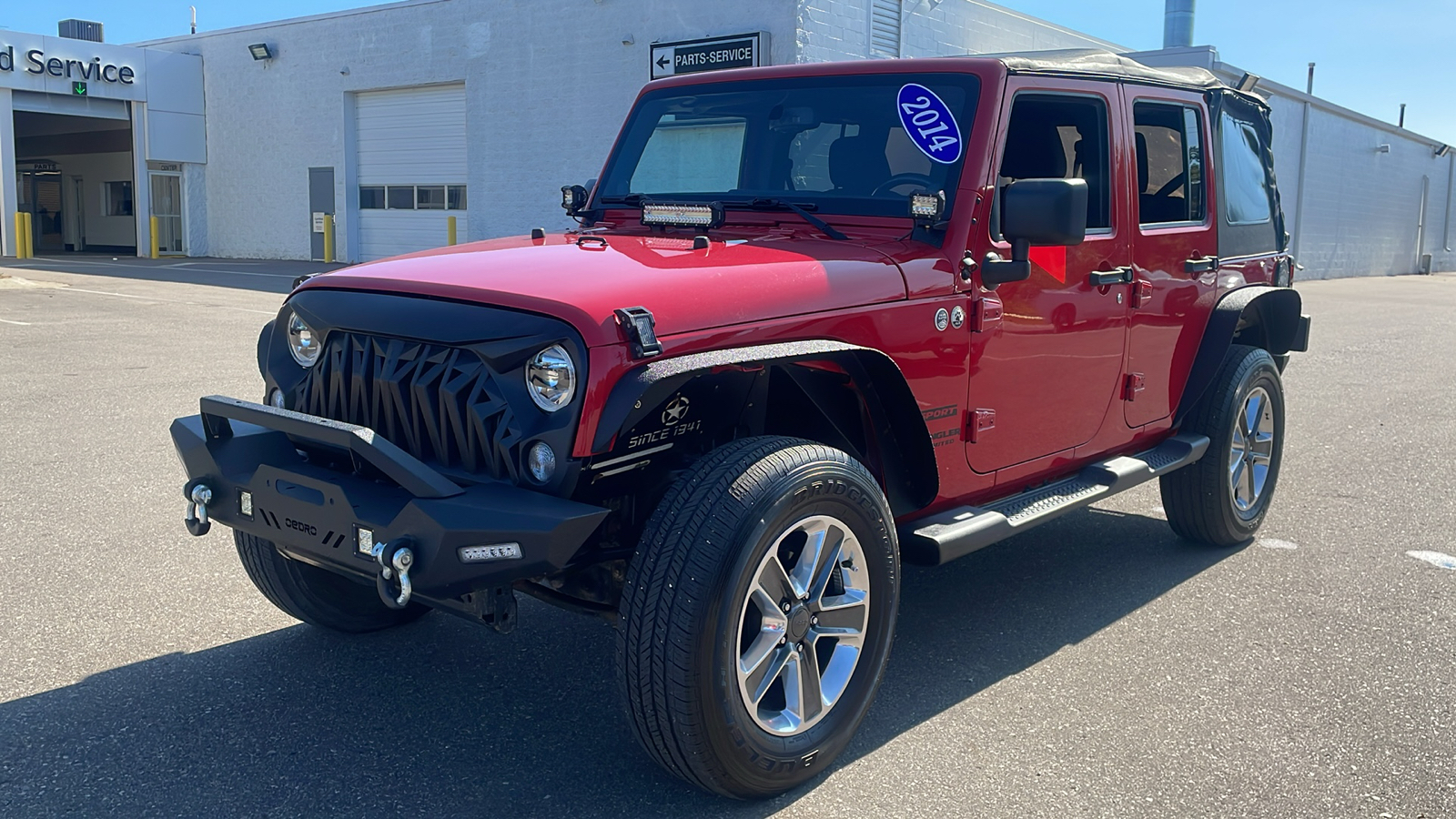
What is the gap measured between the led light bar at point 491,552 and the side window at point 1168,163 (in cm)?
308

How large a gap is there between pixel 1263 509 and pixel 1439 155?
158 ft

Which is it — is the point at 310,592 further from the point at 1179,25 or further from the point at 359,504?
the point at 1179,25

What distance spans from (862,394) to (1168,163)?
224cm

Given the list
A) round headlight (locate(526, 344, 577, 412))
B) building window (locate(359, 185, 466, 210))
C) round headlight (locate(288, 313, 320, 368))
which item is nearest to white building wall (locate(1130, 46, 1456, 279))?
building window (locate(359, 185, 466, 210))

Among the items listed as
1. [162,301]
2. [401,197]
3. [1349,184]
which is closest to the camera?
[162,301]

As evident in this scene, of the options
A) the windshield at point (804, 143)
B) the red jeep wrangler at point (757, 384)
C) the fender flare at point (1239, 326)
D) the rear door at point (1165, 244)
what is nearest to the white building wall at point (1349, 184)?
the fender flare at point (1239, 326)

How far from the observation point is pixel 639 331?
2.86 m

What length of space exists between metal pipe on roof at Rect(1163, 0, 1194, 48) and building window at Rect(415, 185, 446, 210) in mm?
21080

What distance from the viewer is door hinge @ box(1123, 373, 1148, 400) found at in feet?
15.6

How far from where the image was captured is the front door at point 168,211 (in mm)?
32938

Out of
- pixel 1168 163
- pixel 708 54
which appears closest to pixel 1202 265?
pixel 1168 163

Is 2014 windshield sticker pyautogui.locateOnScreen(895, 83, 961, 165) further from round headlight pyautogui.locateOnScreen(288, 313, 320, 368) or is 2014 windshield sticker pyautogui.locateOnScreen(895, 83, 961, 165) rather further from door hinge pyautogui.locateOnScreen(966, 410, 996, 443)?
round headlight pyautogui.locateOnScreen(288, 313, 320, 368)

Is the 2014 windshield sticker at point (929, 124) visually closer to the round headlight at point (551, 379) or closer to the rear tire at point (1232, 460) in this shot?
the round headlight at point (551, 379)

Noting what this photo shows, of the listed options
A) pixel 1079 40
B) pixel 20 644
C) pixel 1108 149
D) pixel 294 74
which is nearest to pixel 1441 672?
pixel 1108 149
